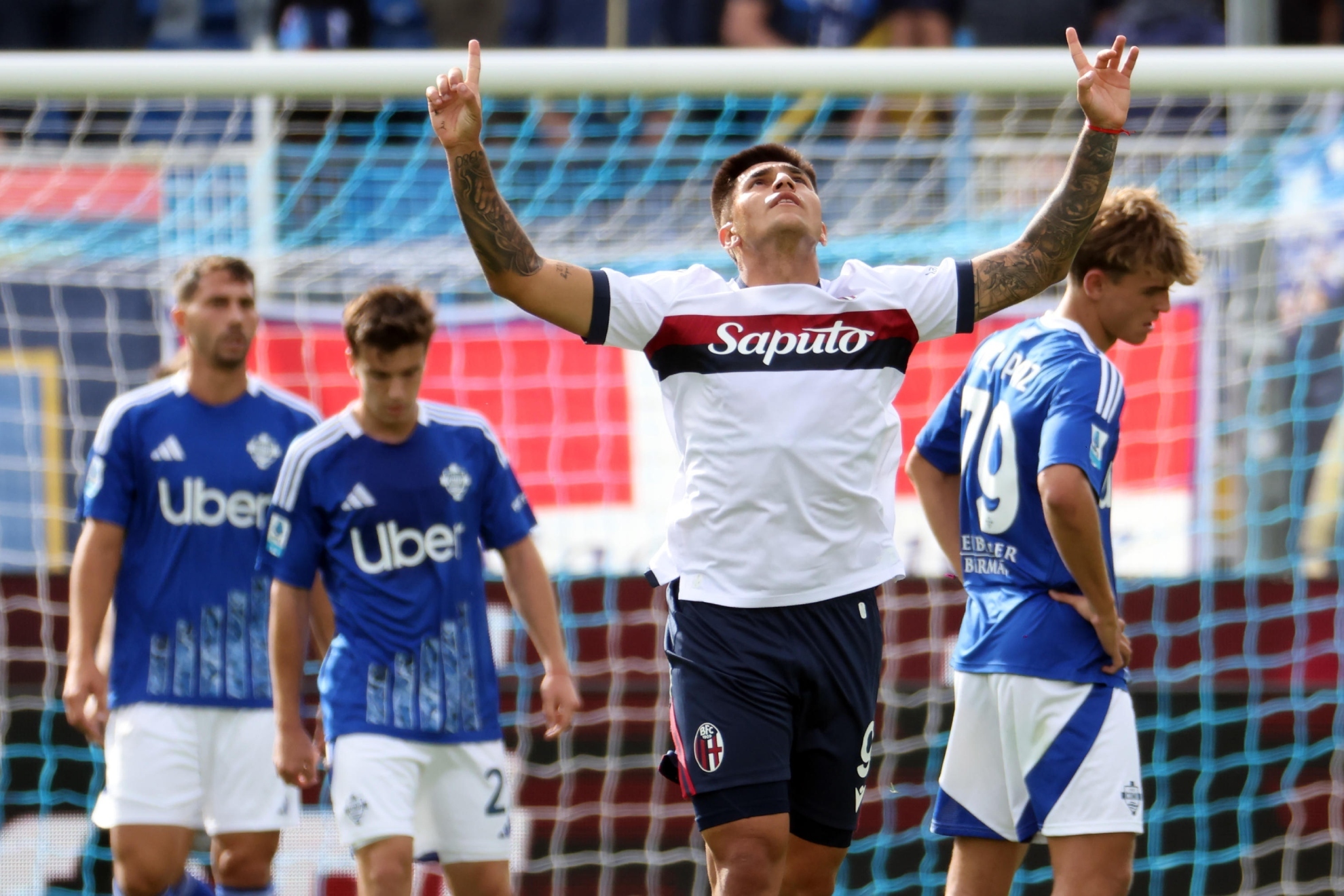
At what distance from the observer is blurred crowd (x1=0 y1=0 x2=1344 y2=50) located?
961 cm

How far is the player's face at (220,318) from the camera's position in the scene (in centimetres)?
477

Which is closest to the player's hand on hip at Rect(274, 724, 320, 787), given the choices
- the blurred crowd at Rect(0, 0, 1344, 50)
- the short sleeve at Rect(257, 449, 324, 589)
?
the short sleeve at Rect(257, 449, 324, 589)

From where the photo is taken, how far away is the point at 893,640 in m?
5.79

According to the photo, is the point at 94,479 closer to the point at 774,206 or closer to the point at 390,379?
the point at 390,379

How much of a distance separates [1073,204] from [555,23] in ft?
23.5

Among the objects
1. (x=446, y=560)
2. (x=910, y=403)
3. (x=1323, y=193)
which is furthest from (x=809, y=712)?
(x=1323, y=193)

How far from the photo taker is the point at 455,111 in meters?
3.04

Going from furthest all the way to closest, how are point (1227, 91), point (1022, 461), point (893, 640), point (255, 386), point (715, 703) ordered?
point (893, 640), point (1227, 91), point (255, 386), point (1022, 461), point (715, 703)

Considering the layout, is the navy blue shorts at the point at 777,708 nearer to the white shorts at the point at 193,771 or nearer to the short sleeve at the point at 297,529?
the short sleeve at the point at 297,529

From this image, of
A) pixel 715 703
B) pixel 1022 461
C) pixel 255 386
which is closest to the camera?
pixel 715 703

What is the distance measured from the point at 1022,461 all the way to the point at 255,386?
8.29 feet

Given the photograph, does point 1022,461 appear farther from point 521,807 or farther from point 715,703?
point 521,807

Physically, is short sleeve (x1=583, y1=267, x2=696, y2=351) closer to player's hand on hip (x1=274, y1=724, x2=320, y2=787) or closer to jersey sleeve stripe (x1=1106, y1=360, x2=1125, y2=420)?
jersey sleeve stripe (x1=1106, y1=360, x2=1125, y2=420)

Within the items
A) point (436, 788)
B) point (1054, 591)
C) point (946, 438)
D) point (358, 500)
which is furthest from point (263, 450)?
point (1054, 591)
